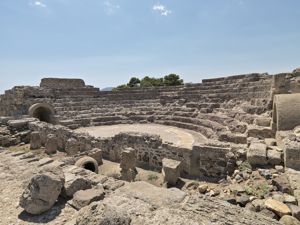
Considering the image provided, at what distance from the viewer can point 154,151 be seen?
30.1 ft

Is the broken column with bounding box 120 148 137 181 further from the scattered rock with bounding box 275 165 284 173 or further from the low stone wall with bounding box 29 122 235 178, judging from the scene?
the scattered rock with bounding box 275 165 284 173

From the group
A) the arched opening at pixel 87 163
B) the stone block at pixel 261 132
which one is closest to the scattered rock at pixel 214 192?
the stone block at pixel 261 132

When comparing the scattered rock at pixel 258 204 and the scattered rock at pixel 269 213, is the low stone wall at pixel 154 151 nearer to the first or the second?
the scattered rock at pixel 258 204

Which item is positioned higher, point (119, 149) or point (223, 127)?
point (223, 127)

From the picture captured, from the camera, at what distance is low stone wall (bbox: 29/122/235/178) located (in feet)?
21.7

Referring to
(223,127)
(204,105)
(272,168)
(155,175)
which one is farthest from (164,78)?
(272,168)

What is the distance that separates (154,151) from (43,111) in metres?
12.6

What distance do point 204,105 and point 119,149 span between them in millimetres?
7938

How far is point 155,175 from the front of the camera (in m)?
8.29

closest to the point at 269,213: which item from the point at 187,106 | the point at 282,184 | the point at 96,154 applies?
the point at 282,184

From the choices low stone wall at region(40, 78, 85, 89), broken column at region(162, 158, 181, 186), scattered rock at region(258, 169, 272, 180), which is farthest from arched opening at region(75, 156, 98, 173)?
low stone wall at region(40, 78, 85, 89)

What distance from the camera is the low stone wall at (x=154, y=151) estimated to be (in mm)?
6615

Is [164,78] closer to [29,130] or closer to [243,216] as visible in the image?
[29,130]

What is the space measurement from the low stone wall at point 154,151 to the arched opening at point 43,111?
20.6 feet
